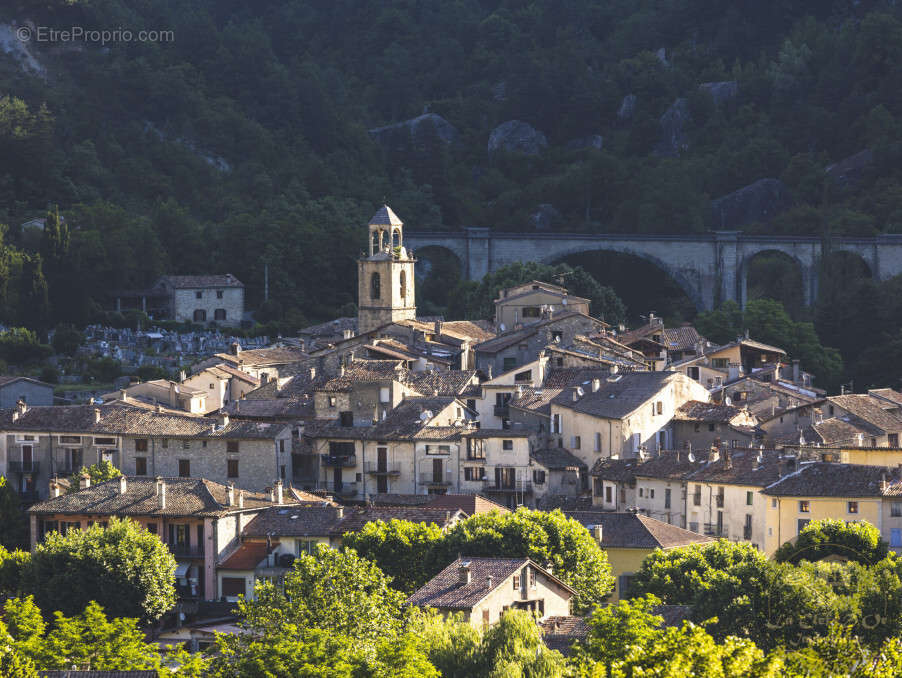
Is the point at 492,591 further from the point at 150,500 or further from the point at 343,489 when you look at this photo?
the point at 343,489

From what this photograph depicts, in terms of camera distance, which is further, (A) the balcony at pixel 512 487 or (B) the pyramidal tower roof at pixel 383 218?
(B) the pyramidal tower roof at pixel 383 218

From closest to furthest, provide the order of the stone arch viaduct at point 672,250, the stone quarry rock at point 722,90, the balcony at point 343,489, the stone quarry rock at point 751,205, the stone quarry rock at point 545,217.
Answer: the balcony at point 343,489 → the stone arch viaduct at point 672,250 → the stone quarry rock at point 751,205 → the stone quarry rock at point 545,217 → the stone quarry rock at point 722,90

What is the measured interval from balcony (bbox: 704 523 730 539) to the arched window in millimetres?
34019

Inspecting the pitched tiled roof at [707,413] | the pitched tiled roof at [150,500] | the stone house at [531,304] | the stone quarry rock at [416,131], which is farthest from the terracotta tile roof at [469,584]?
the stone quarry rock at [416,131]

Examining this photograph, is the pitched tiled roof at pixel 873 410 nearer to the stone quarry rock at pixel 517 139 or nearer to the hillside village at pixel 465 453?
the hillside village at pixel 465 453

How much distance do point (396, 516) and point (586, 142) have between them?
104403 millimetres

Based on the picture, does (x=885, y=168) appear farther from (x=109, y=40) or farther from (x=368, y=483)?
(x=368, y=483)

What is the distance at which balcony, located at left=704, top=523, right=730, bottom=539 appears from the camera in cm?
5809

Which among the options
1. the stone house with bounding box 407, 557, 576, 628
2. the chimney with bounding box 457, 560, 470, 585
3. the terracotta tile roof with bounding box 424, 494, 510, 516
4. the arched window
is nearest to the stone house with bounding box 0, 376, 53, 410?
the arched window

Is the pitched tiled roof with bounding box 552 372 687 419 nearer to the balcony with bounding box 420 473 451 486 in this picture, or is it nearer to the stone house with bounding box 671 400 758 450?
the stone house with bounding box 671 400 758 450

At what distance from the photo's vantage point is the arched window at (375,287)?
90500mm

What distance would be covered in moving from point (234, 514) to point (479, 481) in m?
9.04

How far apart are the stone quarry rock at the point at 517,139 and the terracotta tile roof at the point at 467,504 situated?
9719 cm

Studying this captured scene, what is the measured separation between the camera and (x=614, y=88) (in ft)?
525
